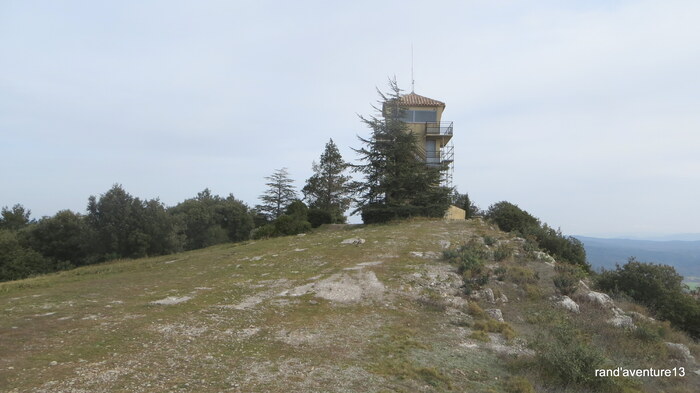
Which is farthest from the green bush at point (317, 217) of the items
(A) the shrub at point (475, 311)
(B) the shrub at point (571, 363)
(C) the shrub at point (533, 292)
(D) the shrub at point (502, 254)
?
(B) the shrub at point (571, 363)

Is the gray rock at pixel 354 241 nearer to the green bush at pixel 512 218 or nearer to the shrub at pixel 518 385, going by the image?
the green bush at pixel 512 218

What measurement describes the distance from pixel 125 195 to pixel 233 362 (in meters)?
35.9

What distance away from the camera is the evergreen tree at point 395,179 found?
28422 mm

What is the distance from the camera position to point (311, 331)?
365 inches

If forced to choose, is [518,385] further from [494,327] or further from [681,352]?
[681,352]

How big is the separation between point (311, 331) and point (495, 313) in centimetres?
545

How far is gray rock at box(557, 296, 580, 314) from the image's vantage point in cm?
1148

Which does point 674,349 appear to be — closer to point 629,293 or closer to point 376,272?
point 629,293

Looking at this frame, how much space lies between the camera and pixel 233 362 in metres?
7.27

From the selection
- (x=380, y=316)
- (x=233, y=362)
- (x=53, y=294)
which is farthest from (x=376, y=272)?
(x=53, y=294)

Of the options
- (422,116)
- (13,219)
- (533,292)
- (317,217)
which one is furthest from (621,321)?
(13,219)

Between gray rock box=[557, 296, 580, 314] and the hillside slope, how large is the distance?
0.22 meters

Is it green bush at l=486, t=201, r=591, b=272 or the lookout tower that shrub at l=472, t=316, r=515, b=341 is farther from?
the lookout tower

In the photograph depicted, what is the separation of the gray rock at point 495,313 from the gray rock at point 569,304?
2.09m
